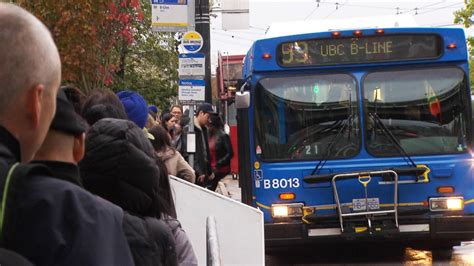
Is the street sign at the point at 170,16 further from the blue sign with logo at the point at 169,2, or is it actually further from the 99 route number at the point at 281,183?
the 99 route number at the point at 281,183

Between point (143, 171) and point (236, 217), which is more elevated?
point (143, 171)

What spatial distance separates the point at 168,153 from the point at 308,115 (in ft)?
10.4

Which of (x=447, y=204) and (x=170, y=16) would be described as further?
(x=170, y=16)

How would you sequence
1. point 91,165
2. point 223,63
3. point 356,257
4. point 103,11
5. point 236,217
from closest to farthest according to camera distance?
point 91,165, point 236,217, point 356,257, point 103,11, point 223,63

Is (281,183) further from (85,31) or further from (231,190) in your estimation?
(231,190)

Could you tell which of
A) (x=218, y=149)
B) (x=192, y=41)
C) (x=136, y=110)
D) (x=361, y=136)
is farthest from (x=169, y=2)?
(x=136, y=110)

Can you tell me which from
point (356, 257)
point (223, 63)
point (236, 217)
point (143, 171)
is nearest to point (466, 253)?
point (356, 257)

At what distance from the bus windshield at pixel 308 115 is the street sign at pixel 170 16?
382cm

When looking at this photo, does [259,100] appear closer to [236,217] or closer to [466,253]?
[466,253]

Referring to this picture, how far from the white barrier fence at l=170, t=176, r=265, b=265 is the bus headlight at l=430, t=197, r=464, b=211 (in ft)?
16.6

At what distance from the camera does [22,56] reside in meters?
1.77

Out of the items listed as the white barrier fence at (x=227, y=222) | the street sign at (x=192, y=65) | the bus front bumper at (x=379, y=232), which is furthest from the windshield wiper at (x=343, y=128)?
the white barrier fence at (x=227, y=222)

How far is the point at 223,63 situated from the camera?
21.6 metres

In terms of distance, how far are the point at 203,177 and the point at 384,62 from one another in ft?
11.0
